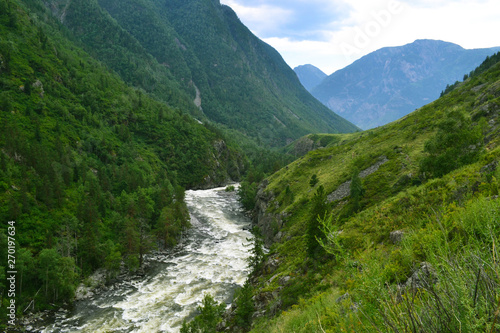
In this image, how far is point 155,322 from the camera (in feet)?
113

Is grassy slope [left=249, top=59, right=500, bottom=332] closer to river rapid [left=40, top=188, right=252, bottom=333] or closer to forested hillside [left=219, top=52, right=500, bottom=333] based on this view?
forested hillside [left=219, top=52, right=500, bottom=333]

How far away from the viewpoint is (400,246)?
14266 mm

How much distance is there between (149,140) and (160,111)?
29.9m

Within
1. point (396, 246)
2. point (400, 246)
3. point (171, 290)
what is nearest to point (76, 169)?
point (171, 290)

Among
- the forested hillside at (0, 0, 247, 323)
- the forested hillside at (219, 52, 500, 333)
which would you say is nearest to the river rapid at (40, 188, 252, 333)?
the forested hillside at (0, 0, 247, 323)

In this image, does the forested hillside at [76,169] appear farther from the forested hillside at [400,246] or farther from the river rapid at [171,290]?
the forested hillside at [400,246]

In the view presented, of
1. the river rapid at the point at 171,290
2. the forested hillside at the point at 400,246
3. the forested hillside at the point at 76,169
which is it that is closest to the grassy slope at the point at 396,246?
the forested hillside at the point at 400,246

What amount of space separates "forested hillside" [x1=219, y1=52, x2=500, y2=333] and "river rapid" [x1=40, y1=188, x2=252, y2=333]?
928cm

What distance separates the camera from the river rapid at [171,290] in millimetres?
34519

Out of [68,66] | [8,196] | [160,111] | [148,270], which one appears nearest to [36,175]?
[8,196]

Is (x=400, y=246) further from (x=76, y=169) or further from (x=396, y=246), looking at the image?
(x=76, y=169)

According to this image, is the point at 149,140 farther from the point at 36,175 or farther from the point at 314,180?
the point at 314,180

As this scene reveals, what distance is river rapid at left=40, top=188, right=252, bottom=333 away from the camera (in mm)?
34519

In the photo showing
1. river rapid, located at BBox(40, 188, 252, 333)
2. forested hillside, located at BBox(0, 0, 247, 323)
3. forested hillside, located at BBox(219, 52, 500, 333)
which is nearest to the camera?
forested hillside, located at BBox(219, 52, 500, 333)
